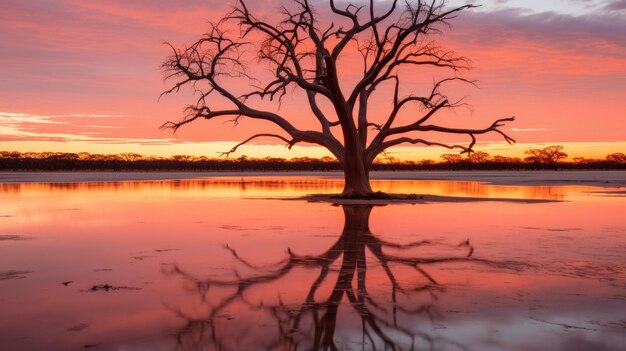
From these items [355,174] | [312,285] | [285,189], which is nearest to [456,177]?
[285,189]

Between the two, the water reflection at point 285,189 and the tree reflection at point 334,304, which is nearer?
the tree reflection at point 334,304

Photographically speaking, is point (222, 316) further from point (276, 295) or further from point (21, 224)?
point (21, 224)

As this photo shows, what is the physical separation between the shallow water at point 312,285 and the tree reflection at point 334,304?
28mm

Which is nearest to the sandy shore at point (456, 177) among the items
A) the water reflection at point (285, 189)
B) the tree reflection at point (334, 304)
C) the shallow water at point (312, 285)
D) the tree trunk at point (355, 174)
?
the water reflection at point (285, 189)

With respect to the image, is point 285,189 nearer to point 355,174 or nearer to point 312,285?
point 355,174

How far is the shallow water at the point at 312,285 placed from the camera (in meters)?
6.31

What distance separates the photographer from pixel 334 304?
771 centimetres

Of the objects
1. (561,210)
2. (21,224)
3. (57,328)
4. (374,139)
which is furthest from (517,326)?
(374,139)

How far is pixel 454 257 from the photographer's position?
37.8 feet

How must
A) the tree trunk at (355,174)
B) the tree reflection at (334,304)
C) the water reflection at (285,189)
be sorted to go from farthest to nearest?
the water reflection at (285,189) → the tree trunk at (355,174) → the tree reflection at (334,304)

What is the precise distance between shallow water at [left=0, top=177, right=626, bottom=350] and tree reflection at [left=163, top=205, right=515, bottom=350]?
28mm

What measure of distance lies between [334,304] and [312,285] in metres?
1.21

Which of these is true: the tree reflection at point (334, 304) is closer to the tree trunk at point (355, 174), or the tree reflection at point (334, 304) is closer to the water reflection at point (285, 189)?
the tree trunk at point (355, 174)

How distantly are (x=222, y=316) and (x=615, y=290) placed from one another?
5326mm
